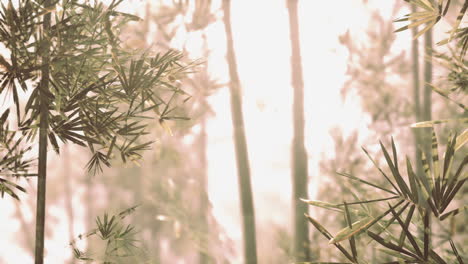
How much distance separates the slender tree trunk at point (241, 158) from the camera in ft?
8.23

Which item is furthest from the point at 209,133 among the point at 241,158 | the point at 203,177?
the point at 241,158

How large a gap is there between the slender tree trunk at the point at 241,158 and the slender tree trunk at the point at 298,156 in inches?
10.4

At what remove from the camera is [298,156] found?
2.59 meters

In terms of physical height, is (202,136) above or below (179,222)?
above

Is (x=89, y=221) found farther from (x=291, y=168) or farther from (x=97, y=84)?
(x=97, y=84)

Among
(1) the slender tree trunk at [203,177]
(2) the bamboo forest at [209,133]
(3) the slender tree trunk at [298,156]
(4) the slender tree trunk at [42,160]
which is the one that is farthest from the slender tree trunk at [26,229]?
(4) the slender tree trunk at [42,160]

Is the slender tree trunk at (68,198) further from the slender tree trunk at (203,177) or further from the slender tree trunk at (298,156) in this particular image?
the slender tree trunk at (298,156)

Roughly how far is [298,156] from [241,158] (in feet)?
1.08

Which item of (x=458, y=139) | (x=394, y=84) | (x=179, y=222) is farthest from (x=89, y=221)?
(x=458, y=139)

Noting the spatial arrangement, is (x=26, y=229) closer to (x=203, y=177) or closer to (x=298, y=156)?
(x=203, y=177)

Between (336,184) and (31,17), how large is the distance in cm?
333

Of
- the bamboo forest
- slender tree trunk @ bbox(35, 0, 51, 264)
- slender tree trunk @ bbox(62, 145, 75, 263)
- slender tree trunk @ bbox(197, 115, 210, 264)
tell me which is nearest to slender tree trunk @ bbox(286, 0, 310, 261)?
the bamboo forest

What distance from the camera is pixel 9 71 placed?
131 centimetres

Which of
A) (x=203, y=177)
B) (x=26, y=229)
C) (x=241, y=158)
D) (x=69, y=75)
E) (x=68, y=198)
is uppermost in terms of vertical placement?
(x=69, y=75)
